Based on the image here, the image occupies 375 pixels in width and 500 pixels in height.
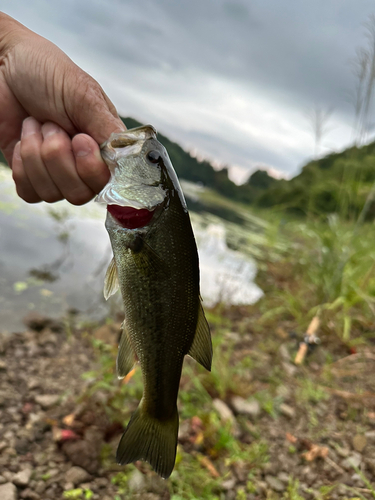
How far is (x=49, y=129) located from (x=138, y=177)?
86 cm

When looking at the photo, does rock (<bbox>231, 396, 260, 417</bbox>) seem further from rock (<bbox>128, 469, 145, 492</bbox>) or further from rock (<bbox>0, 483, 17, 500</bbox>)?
rock (<bbox>0, 483, 17, 500</bbox>)

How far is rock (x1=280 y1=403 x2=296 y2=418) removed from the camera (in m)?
3.76

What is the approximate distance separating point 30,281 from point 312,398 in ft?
16.3

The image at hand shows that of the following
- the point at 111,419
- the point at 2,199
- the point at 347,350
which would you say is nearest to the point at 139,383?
the point at 111,419

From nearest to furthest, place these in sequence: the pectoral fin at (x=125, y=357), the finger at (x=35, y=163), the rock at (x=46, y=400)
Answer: the pectoral fin at (x=125, y=357) < the finger at (x=35, y=163) < the rock at (x=46, y=400)

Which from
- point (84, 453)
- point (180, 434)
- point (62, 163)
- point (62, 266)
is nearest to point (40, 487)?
point (84, 453)

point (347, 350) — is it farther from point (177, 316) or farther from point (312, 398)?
point (177, 316)

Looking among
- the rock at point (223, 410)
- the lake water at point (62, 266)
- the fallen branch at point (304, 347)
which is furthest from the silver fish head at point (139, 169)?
the lake water at point (62, 266)

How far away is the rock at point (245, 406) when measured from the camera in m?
3.69

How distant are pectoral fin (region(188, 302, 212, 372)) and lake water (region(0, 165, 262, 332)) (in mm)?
3913

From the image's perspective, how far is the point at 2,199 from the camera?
34.2 ft

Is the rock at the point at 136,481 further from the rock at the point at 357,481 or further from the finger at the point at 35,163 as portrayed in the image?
the finger at the point at 35,163

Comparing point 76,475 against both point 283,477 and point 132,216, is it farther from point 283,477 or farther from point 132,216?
point 132,216

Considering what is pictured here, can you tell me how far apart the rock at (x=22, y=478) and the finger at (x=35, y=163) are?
6.78 feet
